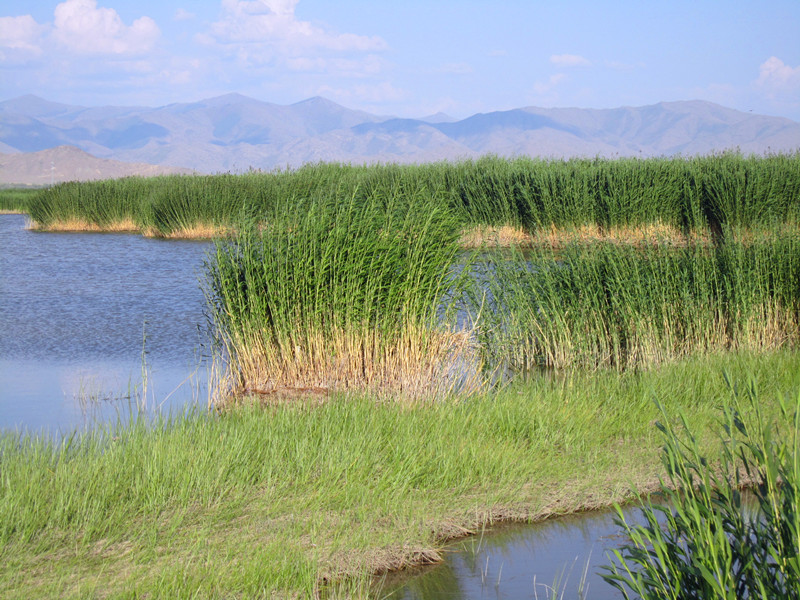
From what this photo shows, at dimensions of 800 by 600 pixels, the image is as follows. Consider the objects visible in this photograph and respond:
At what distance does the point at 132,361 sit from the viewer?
34.0 feet

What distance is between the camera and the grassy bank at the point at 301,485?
13.1 feet

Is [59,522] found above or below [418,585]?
above

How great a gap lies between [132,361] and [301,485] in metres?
6.06

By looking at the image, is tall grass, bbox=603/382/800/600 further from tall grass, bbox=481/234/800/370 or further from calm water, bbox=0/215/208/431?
tall grass, bbox=481/234/800/370

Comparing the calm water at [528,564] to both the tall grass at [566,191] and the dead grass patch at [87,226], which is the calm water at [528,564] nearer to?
the tall grass at [566,191]

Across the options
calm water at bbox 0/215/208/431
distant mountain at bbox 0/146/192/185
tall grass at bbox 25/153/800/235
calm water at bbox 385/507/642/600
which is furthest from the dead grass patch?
distant mountain at bbox 0/146/192/185

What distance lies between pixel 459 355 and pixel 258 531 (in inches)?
153

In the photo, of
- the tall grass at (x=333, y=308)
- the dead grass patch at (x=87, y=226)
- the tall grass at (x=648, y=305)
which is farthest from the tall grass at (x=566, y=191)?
the tall grass at (x=333, y=308)

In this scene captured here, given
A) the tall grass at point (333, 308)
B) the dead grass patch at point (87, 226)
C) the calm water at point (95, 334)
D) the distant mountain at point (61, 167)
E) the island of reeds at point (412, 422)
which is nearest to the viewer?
the island of reeds at point (412, 422)

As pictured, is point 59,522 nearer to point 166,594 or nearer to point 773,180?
point 166,594

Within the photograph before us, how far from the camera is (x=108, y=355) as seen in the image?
10.7 m

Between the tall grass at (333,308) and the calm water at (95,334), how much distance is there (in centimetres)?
71

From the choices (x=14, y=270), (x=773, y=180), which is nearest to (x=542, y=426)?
(x=773, y=180)

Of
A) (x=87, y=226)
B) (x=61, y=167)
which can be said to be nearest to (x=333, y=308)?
(x=87, y=226)
